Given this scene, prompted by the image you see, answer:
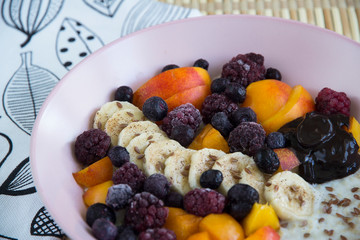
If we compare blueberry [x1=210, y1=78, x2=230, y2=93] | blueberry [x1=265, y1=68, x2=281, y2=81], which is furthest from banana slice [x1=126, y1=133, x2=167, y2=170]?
blueberry [x1=265, y1=68, x2=281, y2=81]

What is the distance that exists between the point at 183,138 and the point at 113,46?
1.82ft

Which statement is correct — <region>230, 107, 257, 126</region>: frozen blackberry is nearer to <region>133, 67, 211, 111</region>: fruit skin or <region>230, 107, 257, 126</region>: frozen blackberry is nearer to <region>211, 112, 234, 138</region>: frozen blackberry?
<region>211, 112, 234, 138</region>: frozen blackberry

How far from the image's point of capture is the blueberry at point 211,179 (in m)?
1.42

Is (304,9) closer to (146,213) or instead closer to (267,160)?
(267,160)

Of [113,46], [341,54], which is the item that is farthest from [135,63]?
[341,54]

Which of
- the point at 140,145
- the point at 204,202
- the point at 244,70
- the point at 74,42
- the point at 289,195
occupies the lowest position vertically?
the point at 289,195

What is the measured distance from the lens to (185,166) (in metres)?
1.53

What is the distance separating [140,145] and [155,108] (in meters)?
0.17

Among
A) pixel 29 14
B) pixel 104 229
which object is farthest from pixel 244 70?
pixel 29 14

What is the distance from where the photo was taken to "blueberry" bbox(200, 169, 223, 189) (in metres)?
1.42

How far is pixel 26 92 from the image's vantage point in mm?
2111

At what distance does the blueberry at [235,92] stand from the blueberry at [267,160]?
1.09 feet

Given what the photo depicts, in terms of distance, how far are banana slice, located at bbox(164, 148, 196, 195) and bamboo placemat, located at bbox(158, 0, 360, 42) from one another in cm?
128

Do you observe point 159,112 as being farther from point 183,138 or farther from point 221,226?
point 221,226
